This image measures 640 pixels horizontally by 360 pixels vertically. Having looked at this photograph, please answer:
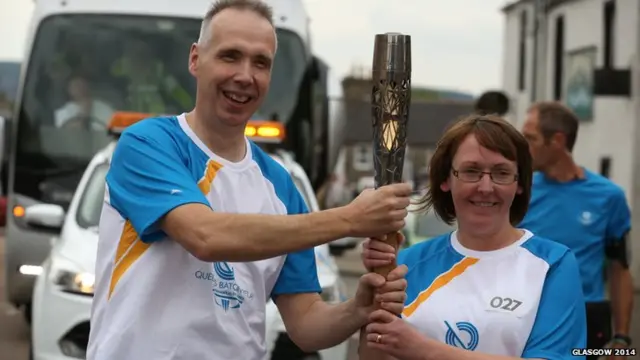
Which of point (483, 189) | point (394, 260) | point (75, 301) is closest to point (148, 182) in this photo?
point (394, 260)

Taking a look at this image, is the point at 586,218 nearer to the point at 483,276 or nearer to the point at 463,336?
the point at 483,276

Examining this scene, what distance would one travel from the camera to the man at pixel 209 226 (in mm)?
3043

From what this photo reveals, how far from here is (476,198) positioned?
3484 millimetres

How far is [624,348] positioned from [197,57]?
9.99 ft

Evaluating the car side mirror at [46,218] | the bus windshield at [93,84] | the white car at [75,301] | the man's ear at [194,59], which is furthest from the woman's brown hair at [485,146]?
the bus windshield at [93,84]

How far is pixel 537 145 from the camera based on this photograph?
19.4 feet

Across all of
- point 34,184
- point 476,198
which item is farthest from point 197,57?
point 34,184

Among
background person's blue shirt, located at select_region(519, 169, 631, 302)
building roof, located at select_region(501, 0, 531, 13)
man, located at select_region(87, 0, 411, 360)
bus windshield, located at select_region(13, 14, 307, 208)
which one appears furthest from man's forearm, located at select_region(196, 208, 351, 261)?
building roof, located at select_region(501, 0, 531, 13)

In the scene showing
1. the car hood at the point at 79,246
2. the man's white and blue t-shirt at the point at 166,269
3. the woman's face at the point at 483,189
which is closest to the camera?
the man's white and blue t-shirt at the point at 166,269

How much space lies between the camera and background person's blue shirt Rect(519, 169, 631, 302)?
18.9ft

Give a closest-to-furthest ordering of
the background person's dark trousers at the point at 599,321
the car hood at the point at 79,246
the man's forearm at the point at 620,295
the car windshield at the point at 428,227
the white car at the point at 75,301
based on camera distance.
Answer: the background person's dark trousers at the point at 599,321
the man's forearm at the point at 620,295
the white car at the point at 75,301
the car hood at the point at 79,246
the car windshield at the point at 428,227

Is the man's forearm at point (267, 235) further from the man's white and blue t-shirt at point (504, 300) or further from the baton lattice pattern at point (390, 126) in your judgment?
the man's white and blue t-shirt at point (504, 300)

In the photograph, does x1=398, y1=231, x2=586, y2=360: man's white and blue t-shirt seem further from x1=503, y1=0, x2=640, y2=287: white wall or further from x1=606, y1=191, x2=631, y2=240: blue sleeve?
x1=503, y1=0, x2=640, y2=287: white wall

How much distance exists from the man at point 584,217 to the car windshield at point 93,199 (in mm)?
3140
